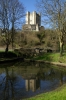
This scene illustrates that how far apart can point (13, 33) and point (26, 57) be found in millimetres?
5961

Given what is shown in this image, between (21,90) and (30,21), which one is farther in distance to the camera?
(30,21)

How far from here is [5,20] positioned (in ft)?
140

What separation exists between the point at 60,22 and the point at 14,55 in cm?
1261

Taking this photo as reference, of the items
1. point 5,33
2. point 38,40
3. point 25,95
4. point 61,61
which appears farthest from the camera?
point 38,40

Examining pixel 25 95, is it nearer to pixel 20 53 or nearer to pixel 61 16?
pixel 61 16

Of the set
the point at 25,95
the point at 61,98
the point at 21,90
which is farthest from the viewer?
the point at 21,90

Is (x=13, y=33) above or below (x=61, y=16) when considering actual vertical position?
below

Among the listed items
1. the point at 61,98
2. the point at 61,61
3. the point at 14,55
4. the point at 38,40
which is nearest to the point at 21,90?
the point at 61,98

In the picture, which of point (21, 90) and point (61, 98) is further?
point (21, 90)

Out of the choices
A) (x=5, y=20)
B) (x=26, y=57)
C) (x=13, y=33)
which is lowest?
(x=26, y=57)

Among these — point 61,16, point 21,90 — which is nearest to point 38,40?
point 61,16

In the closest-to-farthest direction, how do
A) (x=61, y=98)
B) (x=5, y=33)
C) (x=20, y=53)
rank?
(x=61, y=98) → (x=5, y=33) → (x=20, y=53)

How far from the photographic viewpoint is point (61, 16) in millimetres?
36594

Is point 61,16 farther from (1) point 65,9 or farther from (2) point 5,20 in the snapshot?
Answer: (2) point 5,20
